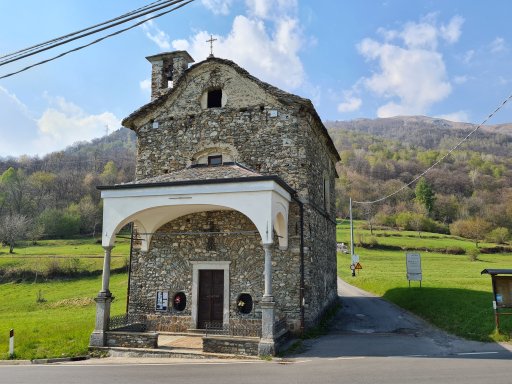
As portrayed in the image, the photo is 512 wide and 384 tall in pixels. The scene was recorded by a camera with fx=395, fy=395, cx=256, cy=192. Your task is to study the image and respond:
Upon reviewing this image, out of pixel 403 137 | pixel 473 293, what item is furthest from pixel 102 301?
pixel 403 137

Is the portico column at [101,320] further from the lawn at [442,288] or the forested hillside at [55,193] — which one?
the forested hillside at [55,193]

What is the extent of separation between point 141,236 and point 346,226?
194 feet

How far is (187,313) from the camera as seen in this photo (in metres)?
14.5

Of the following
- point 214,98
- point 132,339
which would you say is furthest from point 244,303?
point 214,98

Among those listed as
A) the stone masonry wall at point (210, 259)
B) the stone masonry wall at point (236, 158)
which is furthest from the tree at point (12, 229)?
the stone masonry wall at point (210, 259)

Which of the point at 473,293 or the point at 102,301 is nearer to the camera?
the point at 102,301

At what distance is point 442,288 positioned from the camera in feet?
76.6

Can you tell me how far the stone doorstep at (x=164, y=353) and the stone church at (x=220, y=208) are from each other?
51 cm

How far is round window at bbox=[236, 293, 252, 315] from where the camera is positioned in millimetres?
13890

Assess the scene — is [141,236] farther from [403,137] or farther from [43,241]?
[403,137]

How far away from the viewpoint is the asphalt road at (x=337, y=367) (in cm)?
825

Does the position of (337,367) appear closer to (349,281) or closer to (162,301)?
(162,301)

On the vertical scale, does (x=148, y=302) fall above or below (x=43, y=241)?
below

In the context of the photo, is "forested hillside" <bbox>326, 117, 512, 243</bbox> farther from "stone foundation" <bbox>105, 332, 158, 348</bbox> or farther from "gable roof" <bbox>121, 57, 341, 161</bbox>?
"stone foundation" <bbox>105, 332, 158, 348</bbox>
